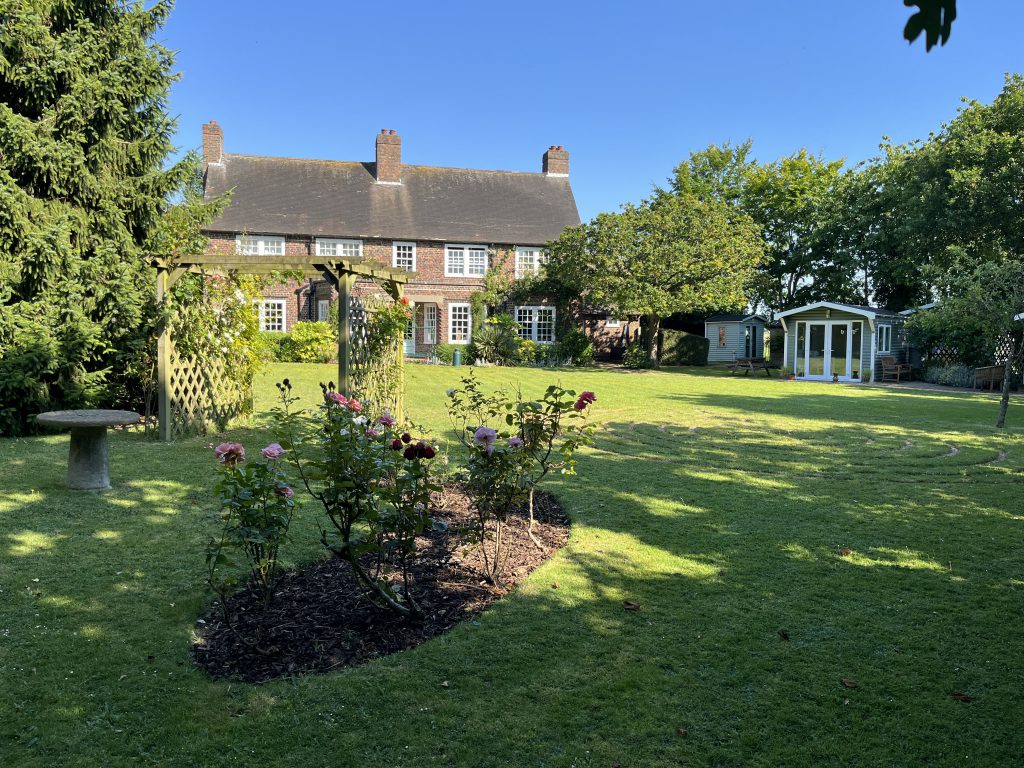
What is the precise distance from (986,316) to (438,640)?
13123 millimetres

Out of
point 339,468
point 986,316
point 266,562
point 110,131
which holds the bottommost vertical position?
point 266,562

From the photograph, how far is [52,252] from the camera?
9867 millimetres

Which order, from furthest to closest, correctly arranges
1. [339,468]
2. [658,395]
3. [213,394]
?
[658,395], [213,394], [339,468]

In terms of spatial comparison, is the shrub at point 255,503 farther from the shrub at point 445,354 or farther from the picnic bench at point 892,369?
the picnic bench at point 892,369

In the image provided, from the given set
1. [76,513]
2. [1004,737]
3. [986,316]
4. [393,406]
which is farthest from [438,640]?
[986,316]

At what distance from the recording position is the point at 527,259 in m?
34.5

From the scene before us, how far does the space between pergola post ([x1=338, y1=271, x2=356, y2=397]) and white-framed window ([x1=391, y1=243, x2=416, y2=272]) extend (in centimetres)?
2566

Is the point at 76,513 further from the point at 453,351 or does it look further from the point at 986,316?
the point at 453,351

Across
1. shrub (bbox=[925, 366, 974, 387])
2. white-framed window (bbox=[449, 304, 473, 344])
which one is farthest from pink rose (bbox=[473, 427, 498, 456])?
white-framed window (bbox=[449, 304, 473, 344])

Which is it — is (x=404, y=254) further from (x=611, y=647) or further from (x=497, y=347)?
(x=611, y=647)

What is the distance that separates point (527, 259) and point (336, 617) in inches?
1237

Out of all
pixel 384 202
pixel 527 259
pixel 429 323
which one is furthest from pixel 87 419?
pixel 384 202

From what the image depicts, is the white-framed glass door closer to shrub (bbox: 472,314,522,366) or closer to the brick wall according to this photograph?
shrub (bbox: 472,314,522,366)

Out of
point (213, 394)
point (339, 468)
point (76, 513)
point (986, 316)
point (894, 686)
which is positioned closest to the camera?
point (894, 686)
